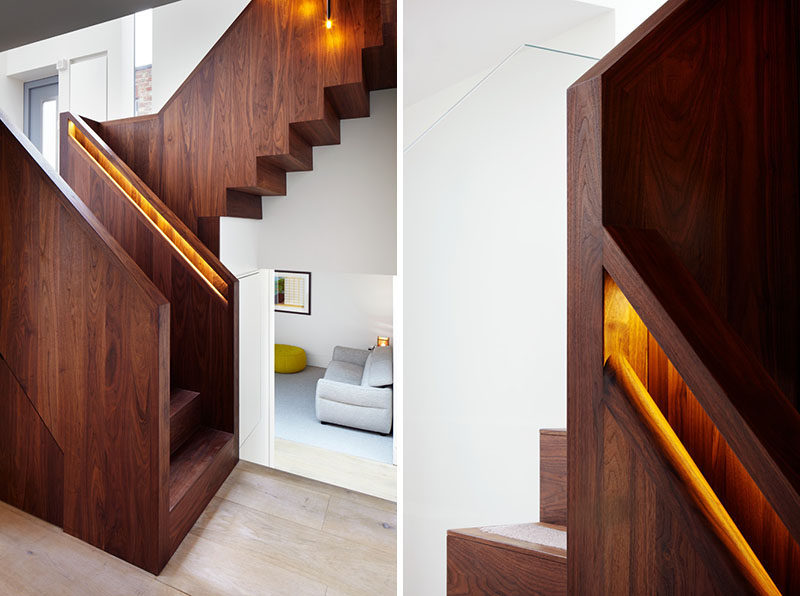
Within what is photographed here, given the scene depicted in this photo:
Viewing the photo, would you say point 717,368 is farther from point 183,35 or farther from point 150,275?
point 183,35

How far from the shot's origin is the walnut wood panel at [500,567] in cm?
80

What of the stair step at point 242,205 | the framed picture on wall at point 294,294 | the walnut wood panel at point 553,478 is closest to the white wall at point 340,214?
the stair step at point 242,205

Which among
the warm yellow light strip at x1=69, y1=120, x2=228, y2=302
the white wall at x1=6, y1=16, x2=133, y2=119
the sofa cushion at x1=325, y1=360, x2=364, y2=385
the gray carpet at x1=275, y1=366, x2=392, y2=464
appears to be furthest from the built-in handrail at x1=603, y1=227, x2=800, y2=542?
the sofa cushion at x1=325, y1=360, x2=364, y2=385

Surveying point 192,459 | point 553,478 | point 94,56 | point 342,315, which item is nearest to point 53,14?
point 553,478

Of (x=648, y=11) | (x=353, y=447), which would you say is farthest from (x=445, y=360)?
(x=353, y=447)

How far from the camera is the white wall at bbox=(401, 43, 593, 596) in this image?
1.64m

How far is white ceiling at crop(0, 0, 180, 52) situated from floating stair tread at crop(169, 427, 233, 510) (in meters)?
1.39

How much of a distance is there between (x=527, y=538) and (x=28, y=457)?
1.62 meters

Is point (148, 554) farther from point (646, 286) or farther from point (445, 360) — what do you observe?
point (646, 286)

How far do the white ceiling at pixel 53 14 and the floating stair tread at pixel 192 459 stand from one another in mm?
1387

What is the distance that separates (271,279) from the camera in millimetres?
3404

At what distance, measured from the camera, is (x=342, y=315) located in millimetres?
6375

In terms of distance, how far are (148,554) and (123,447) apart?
13.6 inches

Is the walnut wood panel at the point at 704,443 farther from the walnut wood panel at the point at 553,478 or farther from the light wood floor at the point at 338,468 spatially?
the light wood floor at the point at 338,468
